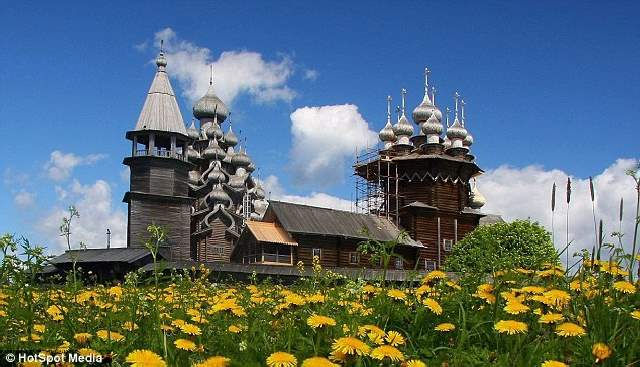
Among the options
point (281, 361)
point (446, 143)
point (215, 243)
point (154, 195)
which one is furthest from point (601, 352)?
point (215, 243)

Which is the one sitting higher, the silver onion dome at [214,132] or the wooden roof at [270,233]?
the silver onion dome at [214,132]

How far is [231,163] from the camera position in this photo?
6838cm

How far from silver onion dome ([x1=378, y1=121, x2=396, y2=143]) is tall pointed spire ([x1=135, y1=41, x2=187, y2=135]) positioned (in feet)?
53.0

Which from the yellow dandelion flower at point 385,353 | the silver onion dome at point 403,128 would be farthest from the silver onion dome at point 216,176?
the yellow dandelion flower at point 385,353

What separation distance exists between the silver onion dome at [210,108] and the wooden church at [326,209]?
1912cm

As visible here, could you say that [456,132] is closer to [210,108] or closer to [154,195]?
[154,195]

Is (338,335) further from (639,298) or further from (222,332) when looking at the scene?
(639,298)

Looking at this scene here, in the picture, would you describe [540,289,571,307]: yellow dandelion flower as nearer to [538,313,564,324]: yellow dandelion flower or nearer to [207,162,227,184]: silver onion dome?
[538,313,564,324]: yellow dandelion flower

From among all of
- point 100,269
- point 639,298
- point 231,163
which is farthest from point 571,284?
point 231,163

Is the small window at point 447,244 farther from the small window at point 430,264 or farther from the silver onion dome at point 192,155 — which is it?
the silver onion dome at point 192,155

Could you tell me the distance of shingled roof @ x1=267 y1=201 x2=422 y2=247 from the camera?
39.0 meters

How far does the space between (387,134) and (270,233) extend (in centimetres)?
1765

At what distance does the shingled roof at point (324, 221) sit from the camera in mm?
38969

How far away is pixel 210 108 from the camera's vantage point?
71.3 meters
